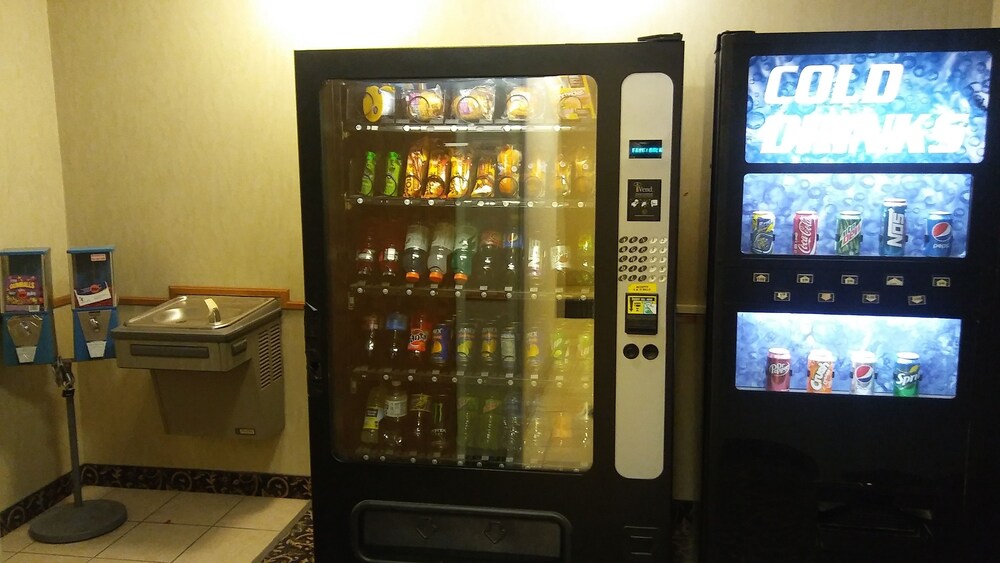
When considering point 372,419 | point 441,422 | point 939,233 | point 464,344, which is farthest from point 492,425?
point 939,233

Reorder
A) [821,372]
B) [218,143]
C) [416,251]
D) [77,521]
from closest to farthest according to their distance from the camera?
[821,372], [416,251], [77,521], [218,143]

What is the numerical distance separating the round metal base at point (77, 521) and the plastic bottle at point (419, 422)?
1329mm

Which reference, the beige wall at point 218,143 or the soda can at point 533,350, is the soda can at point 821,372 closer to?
the beige wall at point 218,143

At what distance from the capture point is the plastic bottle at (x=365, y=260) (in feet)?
8.16

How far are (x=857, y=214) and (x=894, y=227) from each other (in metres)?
0.12

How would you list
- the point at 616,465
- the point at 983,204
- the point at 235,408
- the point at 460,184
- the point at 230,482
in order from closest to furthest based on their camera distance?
the point at 983,204
the point at 616,465
the point at 460,184
the point at 235,408
the point at 230,482

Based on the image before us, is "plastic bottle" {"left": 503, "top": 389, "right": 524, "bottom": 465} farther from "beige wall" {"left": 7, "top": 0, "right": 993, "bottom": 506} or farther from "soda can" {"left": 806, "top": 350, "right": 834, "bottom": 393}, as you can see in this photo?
"soda can" {"left": 806, "top": 350, "right": 834, "bottom": 393}

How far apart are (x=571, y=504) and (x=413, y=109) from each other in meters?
1.43

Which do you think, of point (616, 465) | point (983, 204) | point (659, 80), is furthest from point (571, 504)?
point (983, 204)

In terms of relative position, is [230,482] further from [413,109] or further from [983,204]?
[983,204]

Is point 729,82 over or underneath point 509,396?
over

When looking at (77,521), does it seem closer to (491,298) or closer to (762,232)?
(491,298)

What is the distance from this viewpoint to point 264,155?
9.61ft

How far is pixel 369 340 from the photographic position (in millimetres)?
2561
